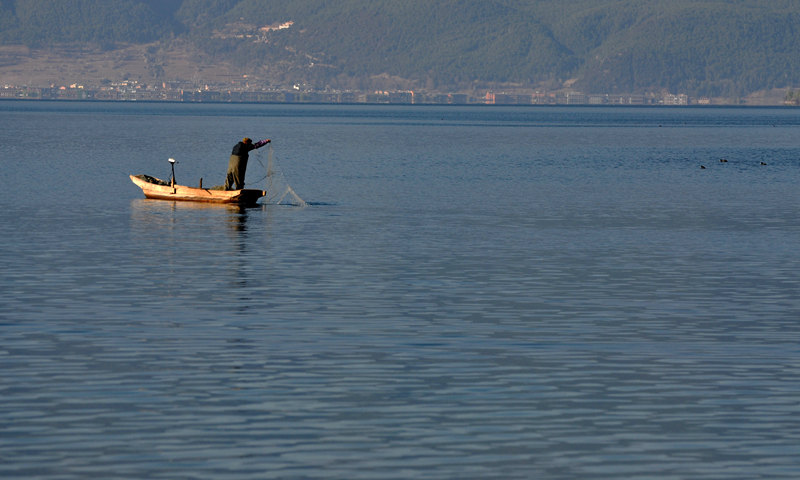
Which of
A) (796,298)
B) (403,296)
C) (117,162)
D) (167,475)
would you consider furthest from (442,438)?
(117,162)

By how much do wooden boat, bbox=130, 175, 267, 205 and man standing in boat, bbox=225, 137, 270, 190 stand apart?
1073mm

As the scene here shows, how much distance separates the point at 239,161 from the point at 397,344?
40789 millimetres

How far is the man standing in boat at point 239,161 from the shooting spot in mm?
67125

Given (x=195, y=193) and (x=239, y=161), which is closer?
(x=239, y=161)

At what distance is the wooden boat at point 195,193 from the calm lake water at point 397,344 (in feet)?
5.09

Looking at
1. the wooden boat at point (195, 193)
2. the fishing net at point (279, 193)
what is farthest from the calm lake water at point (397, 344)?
the fishing net at point (279, 193)

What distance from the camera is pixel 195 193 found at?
68750 millimetres

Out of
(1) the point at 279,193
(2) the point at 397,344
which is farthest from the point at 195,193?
(2) the point at 397,344

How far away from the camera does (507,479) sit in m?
18.0

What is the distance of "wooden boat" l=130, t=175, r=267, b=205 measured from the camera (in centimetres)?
6719

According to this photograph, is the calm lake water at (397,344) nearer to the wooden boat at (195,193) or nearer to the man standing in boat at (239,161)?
the wooden boat at (195,193)

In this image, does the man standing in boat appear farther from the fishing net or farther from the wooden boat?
the fishing net

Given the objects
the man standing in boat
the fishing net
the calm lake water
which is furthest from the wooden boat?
the calm lake water

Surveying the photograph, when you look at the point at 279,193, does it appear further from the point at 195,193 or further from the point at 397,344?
the point at 397,344
